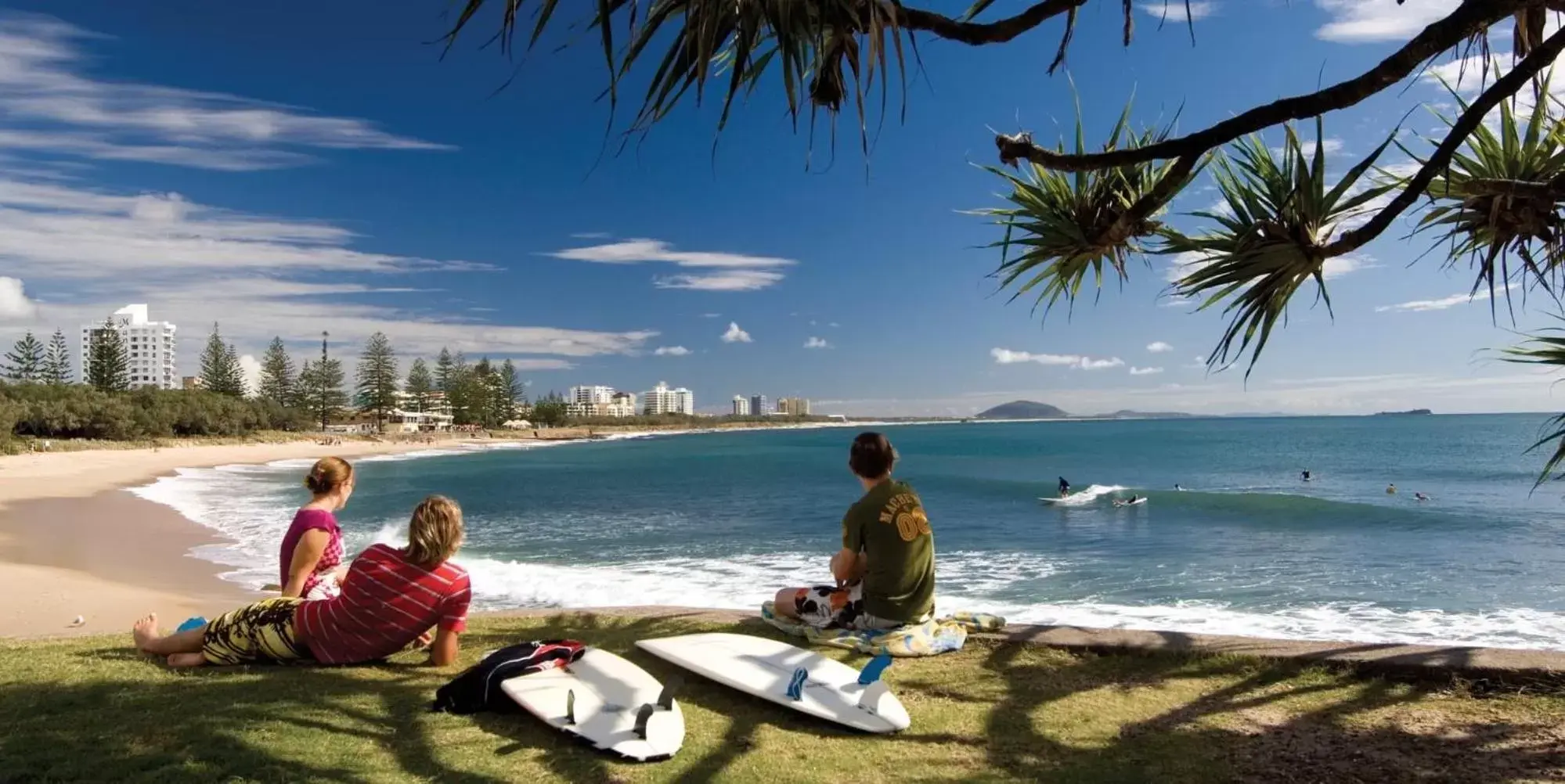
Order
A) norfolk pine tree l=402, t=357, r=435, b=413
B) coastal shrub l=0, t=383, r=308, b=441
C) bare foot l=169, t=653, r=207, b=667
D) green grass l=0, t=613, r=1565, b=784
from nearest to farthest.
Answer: green grass l=0, t=613, r=1565, b=784
bare foot l=169, t=653, r=207, b=667
coastal shrub l=0, t=383, r=308, b=441
norfolk pine tree l=402, t=357, r=435, b=413

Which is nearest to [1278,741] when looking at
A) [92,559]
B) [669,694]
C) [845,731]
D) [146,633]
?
[845,731]

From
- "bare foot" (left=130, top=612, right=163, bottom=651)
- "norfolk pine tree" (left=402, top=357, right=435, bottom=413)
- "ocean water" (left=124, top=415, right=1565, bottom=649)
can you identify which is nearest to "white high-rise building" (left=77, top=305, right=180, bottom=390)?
"norfolk pine tree" (left=402, top=357, right=435, bottom=413)

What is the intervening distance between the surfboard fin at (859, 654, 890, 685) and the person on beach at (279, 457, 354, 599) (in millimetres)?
2636

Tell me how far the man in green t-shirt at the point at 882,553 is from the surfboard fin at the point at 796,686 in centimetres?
94

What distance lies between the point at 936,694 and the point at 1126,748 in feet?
2.82

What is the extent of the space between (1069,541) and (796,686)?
14246mm

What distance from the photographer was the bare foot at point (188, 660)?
388cm

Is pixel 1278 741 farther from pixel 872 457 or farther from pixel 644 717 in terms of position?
pixel 644 717

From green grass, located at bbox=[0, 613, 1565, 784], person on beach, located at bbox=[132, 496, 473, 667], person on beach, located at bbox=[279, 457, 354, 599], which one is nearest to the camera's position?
green grass, located at bbox=[0, 613, 1565, 784]

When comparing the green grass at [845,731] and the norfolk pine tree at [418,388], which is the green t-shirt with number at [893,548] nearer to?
the green grass at [845,731]

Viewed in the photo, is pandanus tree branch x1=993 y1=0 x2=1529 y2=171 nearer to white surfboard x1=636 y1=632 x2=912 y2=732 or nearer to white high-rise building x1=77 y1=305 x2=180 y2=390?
white surfboard x1=636 y1=632 x2=912 y2=732

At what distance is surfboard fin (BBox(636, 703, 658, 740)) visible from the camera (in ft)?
9.81

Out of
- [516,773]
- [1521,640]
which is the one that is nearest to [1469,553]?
[1521,640]

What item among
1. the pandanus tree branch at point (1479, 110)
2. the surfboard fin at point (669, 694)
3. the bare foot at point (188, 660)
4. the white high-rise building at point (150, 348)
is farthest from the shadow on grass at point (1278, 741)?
the white high-rise building at point (150, 348)
